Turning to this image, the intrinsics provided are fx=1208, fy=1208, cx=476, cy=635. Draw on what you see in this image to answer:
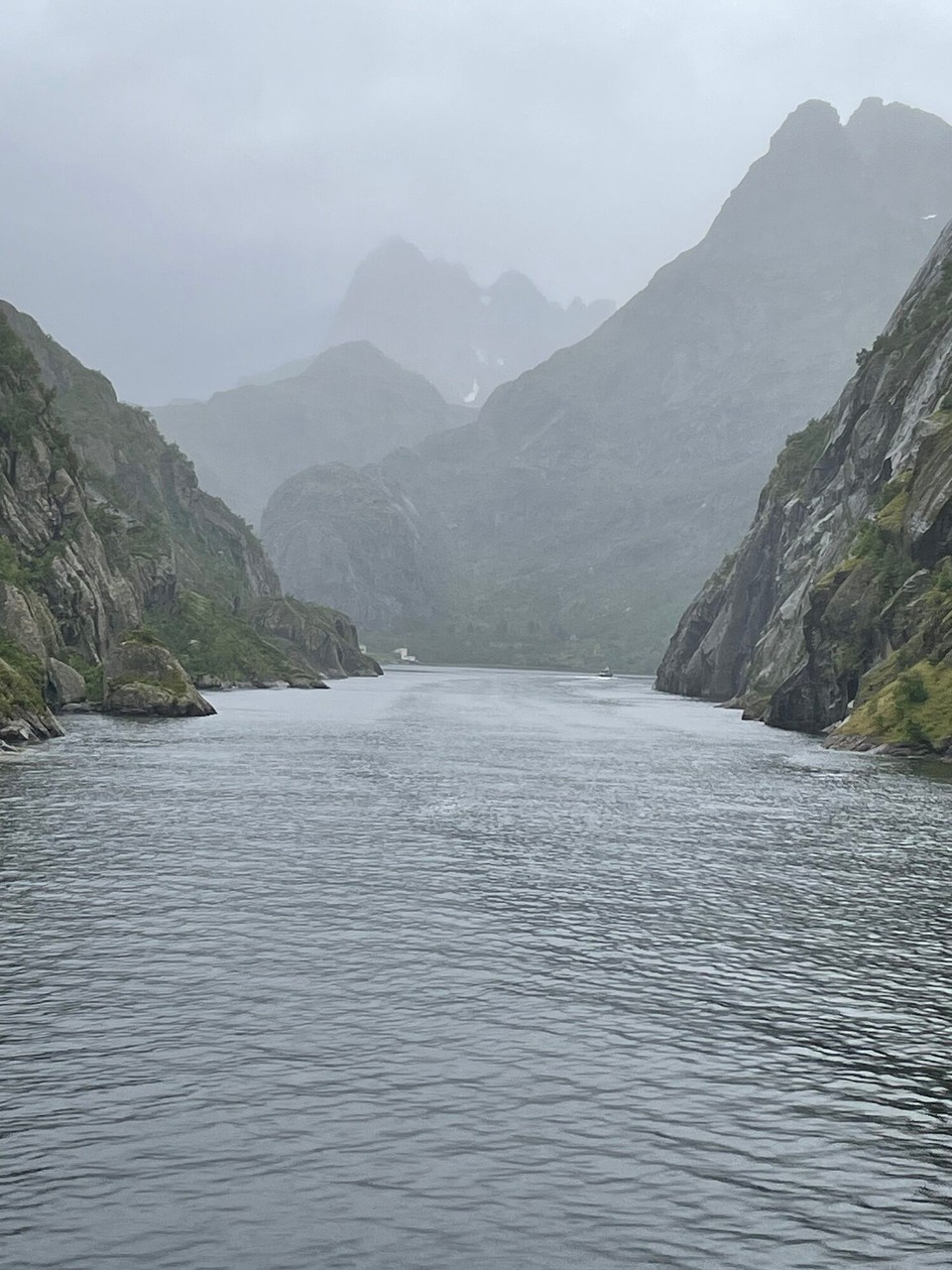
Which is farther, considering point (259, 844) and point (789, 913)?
point (259, 844)

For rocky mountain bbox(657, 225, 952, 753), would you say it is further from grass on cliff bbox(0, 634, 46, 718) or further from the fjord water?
grass on cliff bbox(0, 634, 46, 718)

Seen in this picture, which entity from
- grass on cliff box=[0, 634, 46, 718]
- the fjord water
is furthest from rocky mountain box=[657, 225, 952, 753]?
grass on cliff box=[0, 634, 46, 718]

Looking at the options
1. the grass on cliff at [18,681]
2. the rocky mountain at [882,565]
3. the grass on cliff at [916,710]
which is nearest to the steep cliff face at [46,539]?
the grass on cliff at [18,681]

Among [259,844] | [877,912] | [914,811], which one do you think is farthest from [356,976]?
[914,811]

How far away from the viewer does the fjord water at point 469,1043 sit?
1678 cm

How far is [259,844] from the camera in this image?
4862 cm

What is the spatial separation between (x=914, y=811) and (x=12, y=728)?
203 ft

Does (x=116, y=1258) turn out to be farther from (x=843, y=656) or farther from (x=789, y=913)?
(x=843, y=656)


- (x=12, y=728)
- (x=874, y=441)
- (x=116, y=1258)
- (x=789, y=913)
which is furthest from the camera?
(x=874, y=441)

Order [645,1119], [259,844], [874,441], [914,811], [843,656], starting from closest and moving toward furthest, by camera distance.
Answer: [645,1119]
[259,844]
[914,811]
[843,656]
[874,441]

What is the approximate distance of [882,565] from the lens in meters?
121

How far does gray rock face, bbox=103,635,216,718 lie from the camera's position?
424 ft

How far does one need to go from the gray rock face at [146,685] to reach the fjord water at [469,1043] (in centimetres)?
7522

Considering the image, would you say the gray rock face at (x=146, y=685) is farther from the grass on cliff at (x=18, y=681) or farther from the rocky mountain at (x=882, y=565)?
the rocky mountain at (x=882, y=565)
